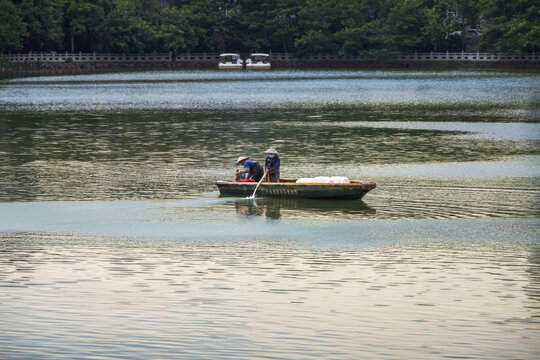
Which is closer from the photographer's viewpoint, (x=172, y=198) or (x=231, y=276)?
(x=231, y=276)

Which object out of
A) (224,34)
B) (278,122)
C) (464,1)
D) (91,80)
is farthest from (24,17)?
(278,122)

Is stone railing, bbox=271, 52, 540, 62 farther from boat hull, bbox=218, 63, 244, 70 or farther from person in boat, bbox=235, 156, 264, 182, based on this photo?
person in boat, bbox=235, 156, 264, 182

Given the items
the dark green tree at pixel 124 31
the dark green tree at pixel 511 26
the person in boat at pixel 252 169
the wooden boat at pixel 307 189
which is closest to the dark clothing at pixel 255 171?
the person in boat at pixel 252 169

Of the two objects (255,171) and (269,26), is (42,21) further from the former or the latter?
(255,171)

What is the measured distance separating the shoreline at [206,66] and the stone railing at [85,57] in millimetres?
602

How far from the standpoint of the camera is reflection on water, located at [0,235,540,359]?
11.7 meters

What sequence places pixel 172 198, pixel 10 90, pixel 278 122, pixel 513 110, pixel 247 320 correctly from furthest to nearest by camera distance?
pixel 10 90, pixel 513 110, pixel 278 122, pixel 172 198, pixel 247 320

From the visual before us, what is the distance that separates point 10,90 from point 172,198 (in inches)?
2664

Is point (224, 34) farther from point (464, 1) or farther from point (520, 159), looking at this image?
point (520, 159)

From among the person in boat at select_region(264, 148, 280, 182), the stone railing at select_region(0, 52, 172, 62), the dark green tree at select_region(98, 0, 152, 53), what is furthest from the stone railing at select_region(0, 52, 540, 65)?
the person in boat at select_region(264, 148, 280, 182)

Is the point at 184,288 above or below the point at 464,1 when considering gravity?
below

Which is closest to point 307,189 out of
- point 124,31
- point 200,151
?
point 200,151

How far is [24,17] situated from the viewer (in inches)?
4961

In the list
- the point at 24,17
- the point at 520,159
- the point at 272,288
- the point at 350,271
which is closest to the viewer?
the point at 272,288
